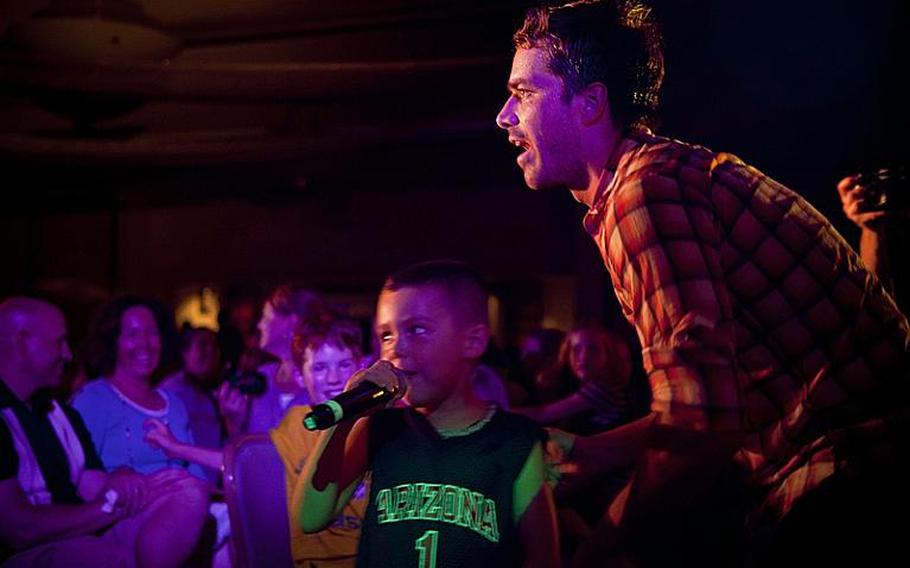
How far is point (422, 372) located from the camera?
6.55ft

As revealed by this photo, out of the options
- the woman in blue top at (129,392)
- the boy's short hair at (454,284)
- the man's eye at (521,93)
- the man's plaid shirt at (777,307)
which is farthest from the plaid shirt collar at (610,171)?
the woman in blue top at (129,392)

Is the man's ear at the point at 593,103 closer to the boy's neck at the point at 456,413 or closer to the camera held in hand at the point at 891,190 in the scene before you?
the boy's neck at the point at 456,413

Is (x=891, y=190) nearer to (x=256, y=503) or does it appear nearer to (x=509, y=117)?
(x=509, y=117)

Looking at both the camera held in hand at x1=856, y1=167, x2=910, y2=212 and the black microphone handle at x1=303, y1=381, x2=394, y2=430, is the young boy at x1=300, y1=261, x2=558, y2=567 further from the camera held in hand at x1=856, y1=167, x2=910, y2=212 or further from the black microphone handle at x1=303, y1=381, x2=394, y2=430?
the camera held in hand at x1=856, y1=167, x2=910, y2=212

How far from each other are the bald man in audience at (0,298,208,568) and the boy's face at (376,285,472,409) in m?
1.51

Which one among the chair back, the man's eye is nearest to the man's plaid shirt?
the man's eye

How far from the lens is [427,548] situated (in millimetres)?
1879

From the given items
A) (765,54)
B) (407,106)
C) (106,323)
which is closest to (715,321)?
(106,323)

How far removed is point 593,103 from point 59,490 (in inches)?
95.5

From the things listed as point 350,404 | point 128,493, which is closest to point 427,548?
point 350,404

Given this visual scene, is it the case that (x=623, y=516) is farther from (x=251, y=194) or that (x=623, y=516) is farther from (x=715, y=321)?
(x=251, y=194)

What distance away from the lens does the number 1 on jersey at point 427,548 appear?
1.87 m

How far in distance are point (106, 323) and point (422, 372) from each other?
2.52 m

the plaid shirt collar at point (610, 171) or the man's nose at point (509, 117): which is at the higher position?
the man's nose at point (509, 117)
